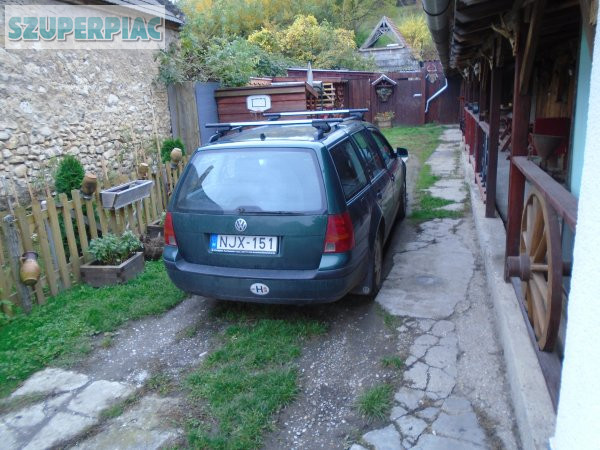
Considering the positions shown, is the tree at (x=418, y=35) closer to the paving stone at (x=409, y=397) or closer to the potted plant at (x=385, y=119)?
the potted plant at (x=385, y=119)

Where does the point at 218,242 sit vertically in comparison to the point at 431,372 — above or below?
above

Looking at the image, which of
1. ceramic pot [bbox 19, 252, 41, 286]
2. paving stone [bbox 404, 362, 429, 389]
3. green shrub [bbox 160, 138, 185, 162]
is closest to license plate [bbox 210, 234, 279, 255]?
paving stone [bbox 404, 362, 429, 389]

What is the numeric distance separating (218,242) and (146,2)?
7.47m

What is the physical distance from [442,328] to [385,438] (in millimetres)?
1342

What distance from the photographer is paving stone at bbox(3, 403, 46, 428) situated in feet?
9.59

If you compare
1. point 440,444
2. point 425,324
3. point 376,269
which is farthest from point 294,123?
point 440,444

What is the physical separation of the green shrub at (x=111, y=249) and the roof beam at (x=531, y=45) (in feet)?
13.5

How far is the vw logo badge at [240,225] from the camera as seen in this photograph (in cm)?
359

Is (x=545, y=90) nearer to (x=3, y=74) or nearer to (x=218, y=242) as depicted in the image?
(x=218, y=242)

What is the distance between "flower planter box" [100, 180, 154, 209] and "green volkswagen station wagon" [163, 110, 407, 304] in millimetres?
1683

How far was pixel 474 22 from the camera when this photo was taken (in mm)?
4363

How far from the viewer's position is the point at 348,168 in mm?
4031

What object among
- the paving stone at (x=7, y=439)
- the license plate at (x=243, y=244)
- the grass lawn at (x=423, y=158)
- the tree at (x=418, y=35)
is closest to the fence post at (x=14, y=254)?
the paving stone at (x=7, y=439)

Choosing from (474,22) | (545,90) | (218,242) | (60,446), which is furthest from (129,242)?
(545,90)
